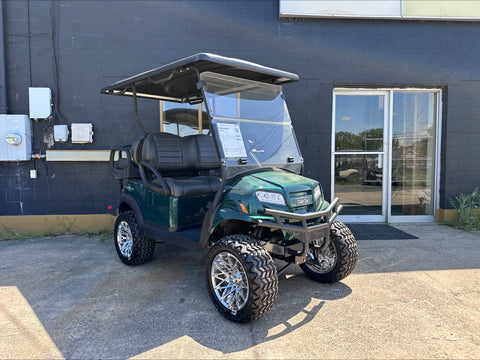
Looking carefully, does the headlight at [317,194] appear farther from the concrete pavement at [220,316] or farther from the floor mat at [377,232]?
the floor mat at [377,232]

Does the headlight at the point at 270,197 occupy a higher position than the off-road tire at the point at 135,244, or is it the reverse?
the headlight at the point at 270,197

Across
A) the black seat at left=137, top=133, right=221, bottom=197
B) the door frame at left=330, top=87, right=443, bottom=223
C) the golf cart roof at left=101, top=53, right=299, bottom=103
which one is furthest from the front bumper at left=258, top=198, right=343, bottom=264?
the door frame at left=330, top=87, right=443, bottom=223

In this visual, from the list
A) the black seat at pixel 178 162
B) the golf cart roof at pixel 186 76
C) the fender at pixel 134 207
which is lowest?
the fender at pixel 134 207

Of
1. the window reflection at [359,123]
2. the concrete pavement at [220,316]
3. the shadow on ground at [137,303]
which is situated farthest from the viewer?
the window reflection at [359,123]

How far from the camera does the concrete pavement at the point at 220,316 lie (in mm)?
2371

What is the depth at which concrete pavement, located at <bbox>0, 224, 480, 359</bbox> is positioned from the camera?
2371mm

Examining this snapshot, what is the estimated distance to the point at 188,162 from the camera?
4.29 meters

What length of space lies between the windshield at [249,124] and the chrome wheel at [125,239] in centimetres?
182

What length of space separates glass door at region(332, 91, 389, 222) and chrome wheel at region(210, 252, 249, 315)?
400 cm

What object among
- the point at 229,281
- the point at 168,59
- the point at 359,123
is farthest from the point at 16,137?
the point at 359,123

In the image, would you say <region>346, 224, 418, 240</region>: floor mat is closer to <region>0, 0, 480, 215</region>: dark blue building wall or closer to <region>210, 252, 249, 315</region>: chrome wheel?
<region>0, 0, 480, 215</region>: dark blue building wall

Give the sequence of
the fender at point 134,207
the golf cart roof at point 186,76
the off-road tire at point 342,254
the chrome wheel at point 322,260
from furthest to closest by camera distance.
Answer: the fender at point 134,207, the chrome wheel at point 322,260, the off-road tire at point 342,254, the golf cart roof at point 186,76

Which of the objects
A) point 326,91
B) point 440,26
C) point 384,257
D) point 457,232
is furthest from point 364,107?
point 384,257

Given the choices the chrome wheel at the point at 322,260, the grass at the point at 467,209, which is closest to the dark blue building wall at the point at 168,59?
the grass at the point at 467,209
